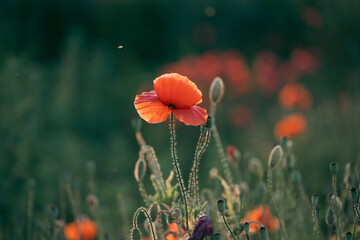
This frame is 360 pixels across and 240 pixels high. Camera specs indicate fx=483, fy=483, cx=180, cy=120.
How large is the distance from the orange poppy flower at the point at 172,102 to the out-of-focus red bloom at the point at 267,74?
3.66m

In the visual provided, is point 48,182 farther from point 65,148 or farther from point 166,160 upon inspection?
point 166,160

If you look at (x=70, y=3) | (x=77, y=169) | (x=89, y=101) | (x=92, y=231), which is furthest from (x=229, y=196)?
(x=70, y=3)

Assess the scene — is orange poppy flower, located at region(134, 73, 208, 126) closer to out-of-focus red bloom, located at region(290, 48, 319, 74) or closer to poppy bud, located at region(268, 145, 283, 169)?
poppy bud, located at region(268, 145, 283, 169)

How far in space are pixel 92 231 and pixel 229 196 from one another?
2.88 ft

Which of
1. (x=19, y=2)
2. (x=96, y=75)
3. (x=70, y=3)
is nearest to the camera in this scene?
(x=96, y=75)

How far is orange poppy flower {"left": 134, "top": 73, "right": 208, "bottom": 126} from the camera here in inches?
45.3

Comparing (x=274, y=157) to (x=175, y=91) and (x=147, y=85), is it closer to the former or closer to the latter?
(x=175, y=91)

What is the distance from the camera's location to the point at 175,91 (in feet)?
3.77

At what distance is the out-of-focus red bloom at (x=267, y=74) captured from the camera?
15.6 ft

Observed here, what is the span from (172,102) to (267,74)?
3705 millimetres

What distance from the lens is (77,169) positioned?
10.6 feet

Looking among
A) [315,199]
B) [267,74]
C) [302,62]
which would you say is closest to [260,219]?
[315,199]

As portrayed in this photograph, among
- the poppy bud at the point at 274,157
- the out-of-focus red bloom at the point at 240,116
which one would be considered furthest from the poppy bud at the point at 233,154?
the out-of-focus red bloom at the point at 240,116

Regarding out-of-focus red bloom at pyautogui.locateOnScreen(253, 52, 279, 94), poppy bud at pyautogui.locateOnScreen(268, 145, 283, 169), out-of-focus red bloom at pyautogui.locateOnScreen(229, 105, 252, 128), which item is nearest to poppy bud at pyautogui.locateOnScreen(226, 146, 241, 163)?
poppy bud at pyautogui.locateOnScreen(268, 145, 283, 169)
